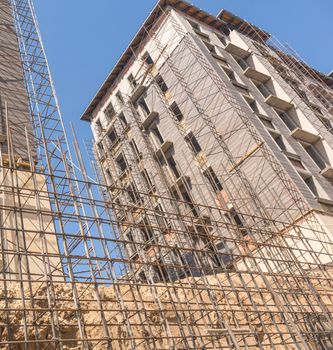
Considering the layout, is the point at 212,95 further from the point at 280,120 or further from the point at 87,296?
the point at 87,296

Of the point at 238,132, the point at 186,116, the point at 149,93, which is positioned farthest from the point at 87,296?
the point at 149,93

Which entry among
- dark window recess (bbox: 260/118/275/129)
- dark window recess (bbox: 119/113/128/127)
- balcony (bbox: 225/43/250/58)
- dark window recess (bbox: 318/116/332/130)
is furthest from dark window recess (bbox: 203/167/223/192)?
balcony (bbox: 225/43/250/58)

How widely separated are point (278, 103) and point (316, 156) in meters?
4.05

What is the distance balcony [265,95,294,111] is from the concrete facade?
8 cm

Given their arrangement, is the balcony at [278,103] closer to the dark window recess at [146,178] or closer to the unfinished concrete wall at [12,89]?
the dark window recess at [146,178]

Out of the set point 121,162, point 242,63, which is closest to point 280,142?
point 242,63

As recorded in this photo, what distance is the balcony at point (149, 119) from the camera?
2585 centimetres

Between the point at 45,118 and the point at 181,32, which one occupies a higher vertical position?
the point at 181,32

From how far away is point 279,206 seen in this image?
1797cm

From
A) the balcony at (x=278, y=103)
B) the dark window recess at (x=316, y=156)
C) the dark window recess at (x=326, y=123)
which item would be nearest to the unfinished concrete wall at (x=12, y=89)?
the balcony at (x=278, y=103)

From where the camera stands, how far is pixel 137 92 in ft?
91.3

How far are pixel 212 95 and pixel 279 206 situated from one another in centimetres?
788

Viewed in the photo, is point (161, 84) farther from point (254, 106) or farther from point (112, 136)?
point (254, 106)

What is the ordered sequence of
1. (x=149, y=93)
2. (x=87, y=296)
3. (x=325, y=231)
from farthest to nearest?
(x=149, y=93) < (x=325, y=231) < (x=87, y=296)
